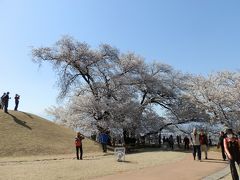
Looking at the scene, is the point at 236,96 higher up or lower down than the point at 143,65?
lower down

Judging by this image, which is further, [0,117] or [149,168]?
[0,117]

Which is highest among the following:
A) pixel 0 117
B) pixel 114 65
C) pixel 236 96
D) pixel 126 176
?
pixel 114 65

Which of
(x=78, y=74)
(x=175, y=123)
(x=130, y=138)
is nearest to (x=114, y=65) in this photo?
(x=78, y=74)

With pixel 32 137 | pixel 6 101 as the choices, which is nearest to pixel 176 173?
pixel 32 137

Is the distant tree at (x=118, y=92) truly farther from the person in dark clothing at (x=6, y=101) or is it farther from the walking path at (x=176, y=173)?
the walking path at (x=176, y=173)

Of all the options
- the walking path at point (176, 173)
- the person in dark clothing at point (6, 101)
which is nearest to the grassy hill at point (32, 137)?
the person in dark clothing at point (6, 101)

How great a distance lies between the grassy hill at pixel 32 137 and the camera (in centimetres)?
2597

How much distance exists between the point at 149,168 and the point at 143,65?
94.3 feet

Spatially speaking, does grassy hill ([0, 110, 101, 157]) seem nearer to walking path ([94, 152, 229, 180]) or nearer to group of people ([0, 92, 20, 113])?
group of people ([0, 92, 20, 113])

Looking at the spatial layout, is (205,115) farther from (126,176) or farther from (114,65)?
(126,176)

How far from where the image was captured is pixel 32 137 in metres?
28.9

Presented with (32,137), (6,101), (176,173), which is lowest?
(176,173)

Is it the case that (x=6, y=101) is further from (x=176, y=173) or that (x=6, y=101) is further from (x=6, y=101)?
(x=176, y=173)

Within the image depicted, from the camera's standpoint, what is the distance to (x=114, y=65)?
4156 cm
